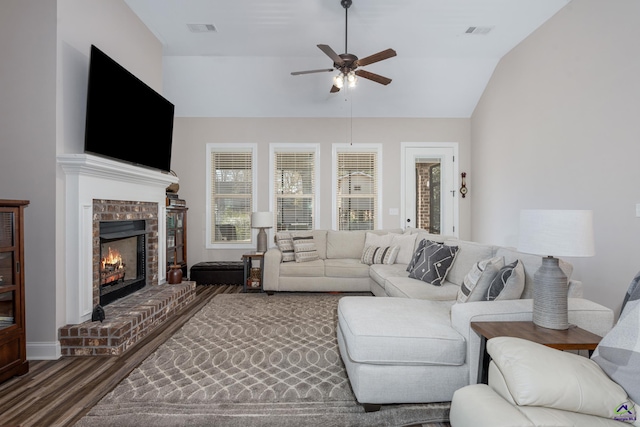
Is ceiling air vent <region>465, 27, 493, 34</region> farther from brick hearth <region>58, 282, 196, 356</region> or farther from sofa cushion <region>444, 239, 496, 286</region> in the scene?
brick hearth <region>58, 282, 196, 356</region>

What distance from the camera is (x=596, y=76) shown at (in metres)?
3.33

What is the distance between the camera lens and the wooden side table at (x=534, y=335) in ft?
5.43

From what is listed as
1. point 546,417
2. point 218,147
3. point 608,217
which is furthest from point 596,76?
Result: point 218,147

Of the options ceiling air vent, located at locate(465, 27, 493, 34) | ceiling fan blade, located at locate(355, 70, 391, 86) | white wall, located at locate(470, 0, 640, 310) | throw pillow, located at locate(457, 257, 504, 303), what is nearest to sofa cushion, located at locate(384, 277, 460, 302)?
throw pillow, located at locate(457, 257, 504, 303)

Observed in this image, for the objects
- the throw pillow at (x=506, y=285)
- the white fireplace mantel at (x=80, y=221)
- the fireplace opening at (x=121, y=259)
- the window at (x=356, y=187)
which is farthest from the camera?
the window at (x=356, y=187)

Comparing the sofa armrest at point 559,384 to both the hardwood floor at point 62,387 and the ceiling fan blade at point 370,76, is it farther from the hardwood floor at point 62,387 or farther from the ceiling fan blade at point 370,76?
the ceiling fan blade at point 370,76

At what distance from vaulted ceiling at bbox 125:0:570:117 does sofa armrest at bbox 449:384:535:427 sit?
3.74m

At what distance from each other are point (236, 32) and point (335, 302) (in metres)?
3.61

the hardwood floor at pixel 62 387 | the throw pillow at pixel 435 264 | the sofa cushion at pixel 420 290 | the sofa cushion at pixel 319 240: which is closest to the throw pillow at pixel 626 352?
the sofa cushion at pixel 420 290

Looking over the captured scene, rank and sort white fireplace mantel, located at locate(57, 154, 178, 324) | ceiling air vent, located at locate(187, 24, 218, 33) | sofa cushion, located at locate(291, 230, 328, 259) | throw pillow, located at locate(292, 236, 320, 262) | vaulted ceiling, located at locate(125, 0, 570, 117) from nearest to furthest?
white fireplace mantel, located at locate(57, 154, 178, 324) < vaulted ceiling, located at locate(125, 0, 570, 117) < ceiling air vent, located at locate(187, 24, 218, 33) < throw pillow, located at locate(292, 236, 320, 262) < sofa cushion, located at locate(291, 230, 328, 259)

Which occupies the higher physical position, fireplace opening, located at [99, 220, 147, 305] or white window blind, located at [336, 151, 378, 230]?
white window blind, located at [336, 151, 378, 230]

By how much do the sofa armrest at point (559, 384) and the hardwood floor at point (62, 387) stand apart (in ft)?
7.31

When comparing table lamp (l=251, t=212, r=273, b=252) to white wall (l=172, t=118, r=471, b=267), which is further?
white wall (l=172, t=118, r=471, b=267)

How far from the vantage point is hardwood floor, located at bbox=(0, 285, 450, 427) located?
76.6 inches
